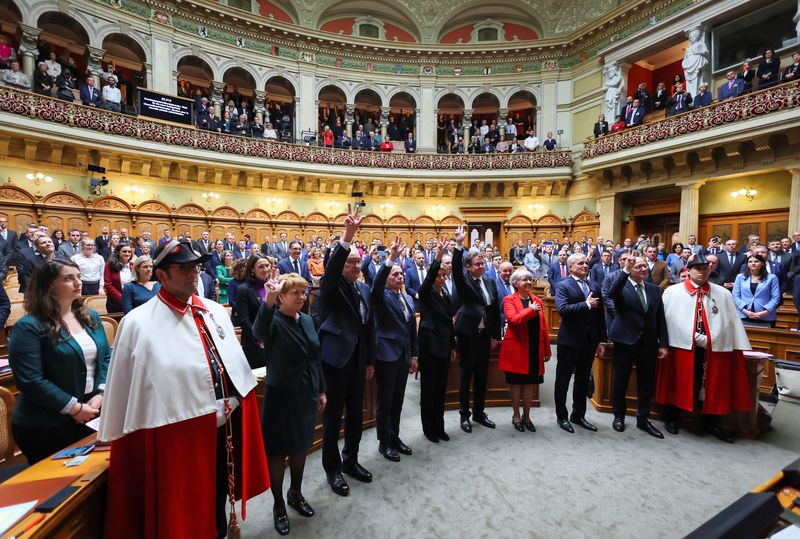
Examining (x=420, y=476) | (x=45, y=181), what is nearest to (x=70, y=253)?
(x=45, y=181)

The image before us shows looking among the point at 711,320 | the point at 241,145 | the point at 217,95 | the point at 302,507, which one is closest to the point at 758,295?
the point at 711,320

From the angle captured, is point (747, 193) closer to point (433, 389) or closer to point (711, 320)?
point (711, 320)

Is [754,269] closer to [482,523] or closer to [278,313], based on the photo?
[482,523]

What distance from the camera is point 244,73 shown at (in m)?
15.5

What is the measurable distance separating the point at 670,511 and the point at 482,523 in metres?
1.33

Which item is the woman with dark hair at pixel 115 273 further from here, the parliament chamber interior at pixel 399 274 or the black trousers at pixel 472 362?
the black trousers at pixel 472 362

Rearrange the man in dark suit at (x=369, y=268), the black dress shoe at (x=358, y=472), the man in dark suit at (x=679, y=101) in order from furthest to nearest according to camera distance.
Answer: the man in dark suit at (x=679, y=101), the man in dark suit at (x=369, y=268), the black dress shoe at (x=358, y=472)

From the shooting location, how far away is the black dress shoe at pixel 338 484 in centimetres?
278

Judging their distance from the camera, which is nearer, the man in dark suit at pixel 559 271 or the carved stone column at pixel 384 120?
the man in dark suit at pixel 559 271

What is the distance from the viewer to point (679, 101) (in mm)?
11797

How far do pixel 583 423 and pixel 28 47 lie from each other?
1685 centimetres

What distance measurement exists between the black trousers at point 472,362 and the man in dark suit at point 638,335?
1.34 metres

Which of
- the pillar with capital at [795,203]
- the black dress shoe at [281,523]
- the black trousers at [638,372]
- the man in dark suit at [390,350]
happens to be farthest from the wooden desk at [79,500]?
the pillar with capital at [795,203]

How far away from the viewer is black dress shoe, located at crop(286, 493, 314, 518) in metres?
2.54
